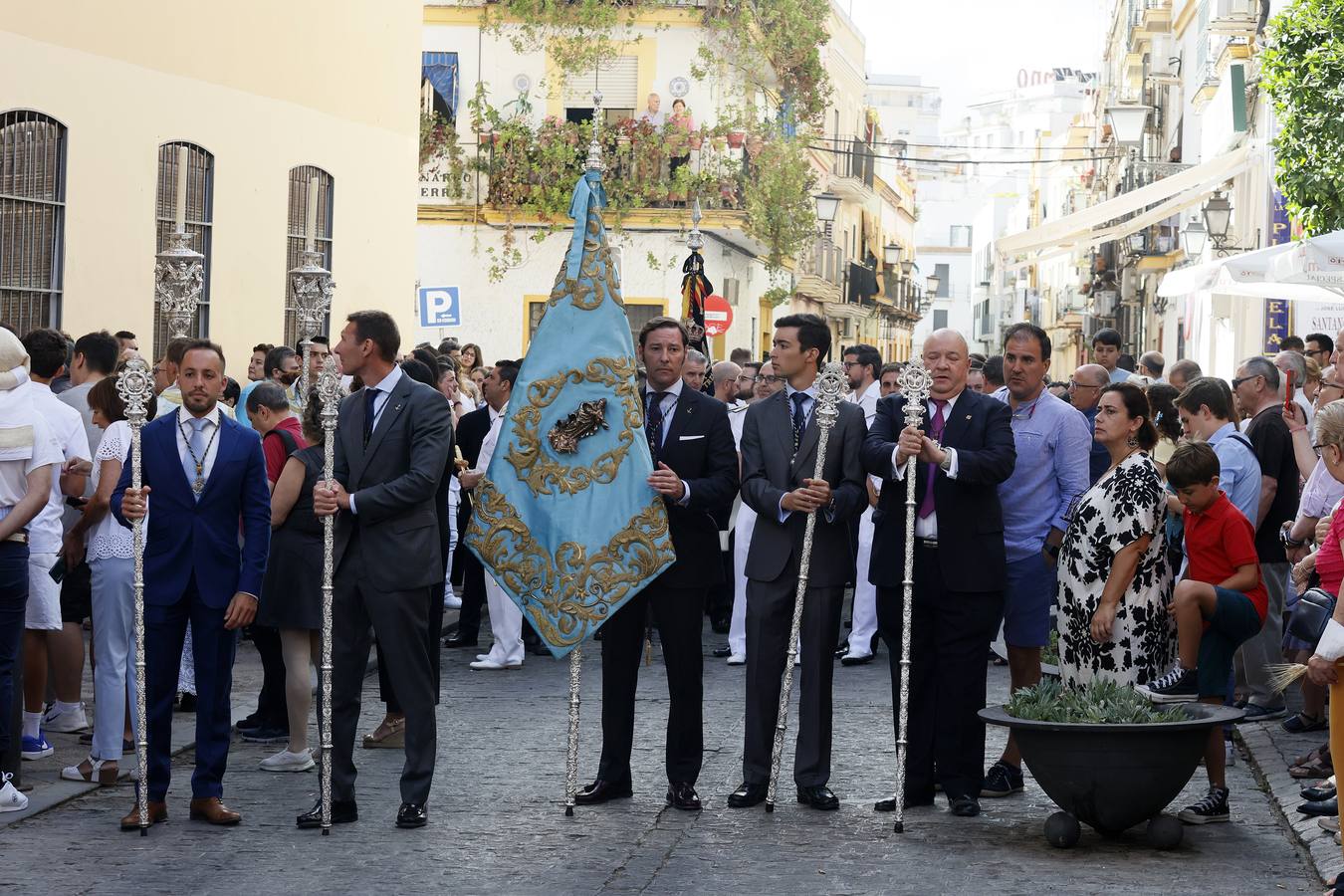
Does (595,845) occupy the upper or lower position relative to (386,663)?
lower

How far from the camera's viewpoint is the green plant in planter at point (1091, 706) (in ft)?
24.5

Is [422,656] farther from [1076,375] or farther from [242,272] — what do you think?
[242,272]

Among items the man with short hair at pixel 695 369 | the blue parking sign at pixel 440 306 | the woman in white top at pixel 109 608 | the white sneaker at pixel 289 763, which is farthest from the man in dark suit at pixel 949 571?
the blue parking sign at pixel 440 306

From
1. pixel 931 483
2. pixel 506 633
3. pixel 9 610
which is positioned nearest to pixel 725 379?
pixel 506 633

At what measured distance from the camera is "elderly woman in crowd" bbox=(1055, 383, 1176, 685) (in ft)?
26.7

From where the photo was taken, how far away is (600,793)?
27.8 feet

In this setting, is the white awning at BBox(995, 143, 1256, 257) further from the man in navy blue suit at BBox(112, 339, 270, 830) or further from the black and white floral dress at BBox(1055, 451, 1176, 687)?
the man in navy blue suit at BBox(112, 339, 270, 830)

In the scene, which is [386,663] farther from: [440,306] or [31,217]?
[440,306]

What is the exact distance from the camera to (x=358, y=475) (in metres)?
8.09

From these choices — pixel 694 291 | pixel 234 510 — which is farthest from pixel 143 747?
pixel 694 291

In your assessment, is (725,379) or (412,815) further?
(725,379)

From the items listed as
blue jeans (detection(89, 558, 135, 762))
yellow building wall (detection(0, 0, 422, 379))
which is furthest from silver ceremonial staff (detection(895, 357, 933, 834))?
yellow building wall (detection(0, 0, 422, 379))

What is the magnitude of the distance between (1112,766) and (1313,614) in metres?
0.98

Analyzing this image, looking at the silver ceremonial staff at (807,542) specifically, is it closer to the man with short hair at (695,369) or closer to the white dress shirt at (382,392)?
the white dress shirt at (382,392)
